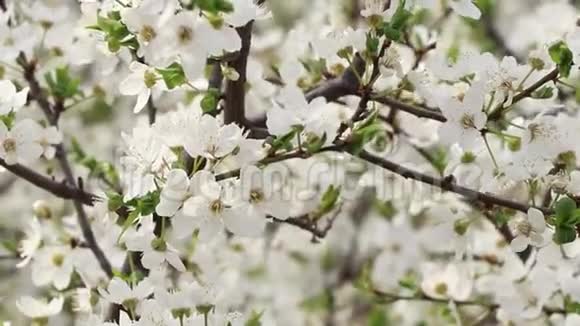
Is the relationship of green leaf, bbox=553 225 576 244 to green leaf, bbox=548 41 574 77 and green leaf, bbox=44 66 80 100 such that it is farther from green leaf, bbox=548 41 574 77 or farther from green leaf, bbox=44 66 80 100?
green leaf, bbox=44 66 80 100

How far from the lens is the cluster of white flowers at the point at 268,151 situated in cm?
108

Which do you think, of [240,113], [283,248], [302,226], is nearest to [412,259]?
[283,248]

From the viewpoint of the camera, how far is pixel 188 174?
1122 millimetres

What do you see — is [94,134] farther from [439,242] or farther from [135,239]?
[135,239]

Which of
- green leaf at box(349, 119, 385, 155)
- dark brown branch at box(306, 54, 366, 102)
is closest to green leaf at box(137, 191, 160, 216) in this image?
green leaf at box(349, 119, 385, 155)

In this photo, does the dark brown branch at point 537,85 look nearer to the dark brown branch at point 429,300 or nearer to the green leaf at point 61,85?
the dark brown branch at point 429,300

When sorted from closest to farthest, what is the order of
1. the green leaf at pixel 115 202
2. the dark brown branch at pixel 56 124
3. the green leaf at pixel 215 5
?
the green leaf at pixel 215 5, the green leaf at pixel 115 202, the dark brown branch at pixel 56 124

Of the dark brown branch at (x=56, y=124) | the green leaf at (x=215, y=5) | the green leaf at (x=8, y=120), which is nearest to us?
the green leaf at (x=215, y=5)

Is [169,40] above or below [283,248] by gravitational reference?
above

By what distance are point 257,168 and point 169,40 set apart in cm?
19

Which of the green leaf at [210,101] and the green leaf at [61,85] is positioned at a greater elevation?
the green leaf at [61,85]

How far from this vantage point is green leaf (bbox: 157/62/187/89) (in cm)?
109

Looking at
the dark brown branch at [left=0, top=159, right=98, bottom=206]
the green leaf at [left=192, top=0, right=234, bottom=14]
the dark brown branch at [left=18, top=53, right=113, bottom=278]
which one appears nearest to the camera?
the green leaf at [left=192, top=0, right=234, bottom=14]

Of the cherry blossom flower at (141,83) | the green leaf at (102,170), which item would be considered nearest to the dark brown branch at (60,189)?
the green leaf at (102,170)
